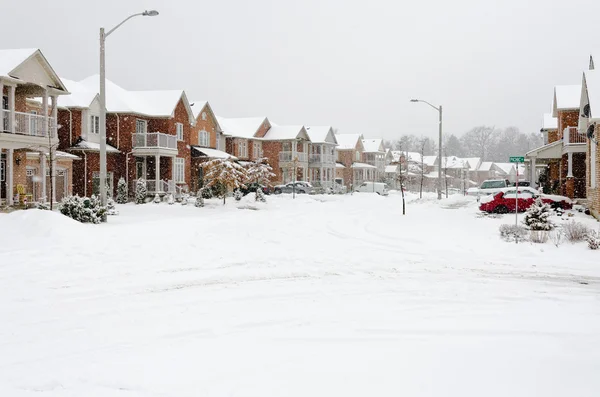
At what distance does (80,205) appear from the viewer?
2047 centimetres

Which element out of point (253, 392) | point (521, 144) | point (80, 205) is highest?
point (521, 144)

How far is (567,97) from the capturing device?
35312 mm

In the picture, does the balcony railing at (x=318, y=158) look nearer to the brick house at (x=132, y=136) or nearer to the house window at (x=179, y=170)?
the brick house at (x=132, y=136)

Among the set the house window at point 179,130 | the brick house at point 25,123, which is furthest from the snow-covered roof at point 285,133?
the brick house at point 25,123

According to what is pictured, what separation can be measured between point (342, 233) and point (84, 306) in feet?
39.0

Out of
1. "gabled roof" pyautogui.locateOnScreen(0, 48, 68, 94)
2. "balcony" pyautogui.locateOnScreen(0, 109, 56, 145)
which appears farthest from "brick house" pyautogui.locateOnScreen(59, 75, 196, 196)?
"gabled roof" pyautogui.locateOnScreen(0, 48, 68, 94)

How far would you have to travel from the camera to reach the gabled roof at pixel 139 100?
39562mm

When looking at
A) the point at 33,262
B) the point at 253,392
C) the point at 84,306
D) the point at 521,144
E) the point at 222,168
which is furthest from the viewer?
the point at 521,144

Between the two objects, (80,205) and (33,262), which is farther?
(80,205)

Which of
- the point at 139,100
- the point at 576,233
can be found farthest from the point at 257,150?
the point at 576,233

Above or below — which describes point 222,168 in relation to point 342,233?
above

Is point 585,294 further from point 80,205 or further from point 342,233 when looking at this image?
point 80,205

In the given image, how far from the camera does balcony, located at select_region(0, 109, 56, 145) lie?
26.1 meters

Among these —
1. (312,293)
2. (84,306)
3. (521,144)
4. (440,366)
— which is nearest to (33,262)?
(84,306)
